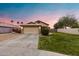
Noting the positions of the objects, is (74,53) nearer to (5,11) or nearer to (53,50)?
(53,50)

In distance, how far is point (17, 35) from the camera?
36.0 feet

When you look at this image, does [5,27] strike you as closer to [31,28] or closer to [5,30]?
[5,30]

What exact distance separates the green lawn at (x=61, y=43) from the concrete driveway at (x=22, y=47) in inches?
3.4

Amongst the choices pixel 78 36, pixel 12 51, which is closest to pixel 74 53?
pixel 78 36

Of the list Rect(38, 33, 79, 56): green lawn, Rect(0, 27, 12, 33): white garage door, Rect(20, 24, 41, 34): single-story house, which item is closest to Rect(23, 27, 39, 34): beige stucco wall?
Rect(20, 24, 41, 34): single-story house

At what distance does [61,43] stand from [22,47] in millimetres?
613

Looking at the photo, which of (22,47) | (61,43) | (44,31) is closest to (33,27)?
(44,31)

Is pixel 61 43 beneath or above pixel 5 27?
beneath

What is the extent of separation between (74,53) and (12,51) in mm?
964

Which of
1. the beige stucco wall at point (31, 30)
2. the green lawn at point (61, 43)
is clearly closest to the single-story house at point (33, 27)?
the beige stucco wall at point (31, 30)

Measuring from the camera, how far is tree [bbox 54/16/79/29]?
10.9m

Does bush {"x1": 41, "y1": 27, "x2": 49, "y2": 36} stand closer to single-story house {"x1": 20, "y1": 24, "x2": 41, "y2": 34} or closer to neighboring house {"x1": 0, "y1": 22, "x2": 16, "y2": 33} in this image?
single-story house {"x1": 20, "y1": 24, "x2": 41, "y2": 34}

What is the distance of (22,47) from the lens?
1095cm

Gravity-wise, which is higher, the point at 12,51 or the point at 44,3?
the point at 44,3
